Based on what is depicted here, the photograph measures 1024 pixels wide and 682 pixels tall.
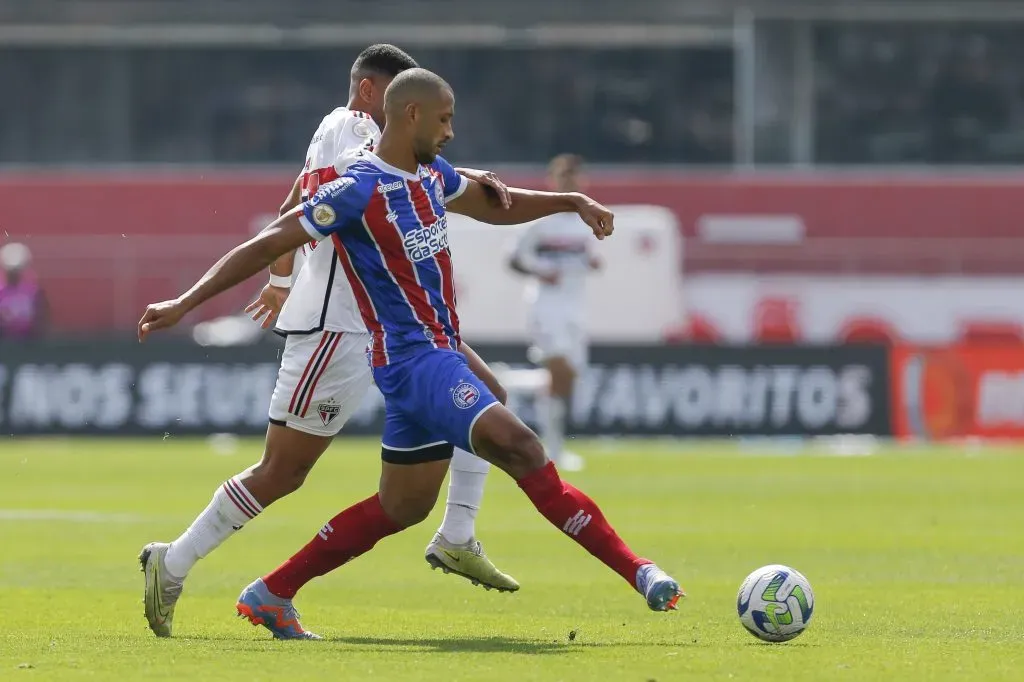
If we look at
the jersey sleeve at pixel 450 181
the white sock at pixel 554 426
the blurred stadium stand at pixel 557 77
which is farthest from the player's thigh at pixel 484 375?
the blurred stadium stand at pixel 557 77

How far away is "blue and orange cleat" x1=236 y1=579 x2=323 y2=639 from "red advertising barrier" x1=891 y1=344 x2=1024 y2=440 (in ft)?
51.9

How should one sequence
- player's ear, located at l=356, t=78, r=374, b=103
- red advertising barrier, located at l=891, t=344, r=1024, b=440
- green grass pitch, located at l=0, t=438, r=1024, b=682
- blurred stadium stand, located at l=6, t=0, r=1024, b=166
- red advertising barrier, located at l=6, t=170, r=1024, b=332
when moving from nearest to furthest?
green grass pitch, located at l=0, t=438, r=1024, b=682, player's ear, located at l=356, t=78, r=374, b=103, red advertising barrier, located at l=891, t=344, r=1024, b=440, red advertising barrier, located at l=6, t=170, r=1024, b=332, blurred stadium stand, located at l=6, t=0, r=1024, b=166

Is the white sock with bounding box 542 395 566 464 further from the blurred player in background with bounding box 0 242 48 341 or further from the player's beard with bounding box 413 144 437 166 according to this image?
the player's beard with bounding box 413 144 437 166

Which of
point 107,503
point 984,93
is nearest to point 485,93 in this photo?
point 984,93

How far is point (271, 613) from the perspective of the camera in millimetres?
7973

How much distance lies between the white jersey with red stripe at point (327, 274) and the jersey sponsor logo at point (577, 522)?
1.35 m

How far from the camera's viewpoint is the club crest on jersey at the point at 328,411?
26.6 ft

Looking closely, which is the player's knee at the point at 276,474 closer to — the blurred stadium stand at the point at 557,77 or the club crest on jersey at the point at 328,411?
the club crest on jersey at the point at 328,411

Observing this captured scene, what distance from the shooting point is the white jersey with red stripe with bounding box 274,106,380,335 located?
8.18 m

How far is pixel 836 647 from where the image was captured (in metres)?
7.42

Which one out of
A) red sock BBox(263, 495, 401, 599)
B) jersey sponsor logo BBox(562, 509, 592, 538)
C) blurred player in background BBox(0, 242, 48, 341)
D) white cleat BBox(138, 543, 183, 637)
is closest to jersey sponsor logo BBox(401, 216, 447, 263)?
red sock BBox(263, 495, 401, 599)

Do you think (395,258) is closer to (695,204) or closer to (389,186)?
(389,186)

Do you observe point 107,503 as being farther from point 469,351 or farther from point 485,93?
point 485,93

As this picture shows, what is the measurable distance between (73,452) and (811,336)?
12.0m
